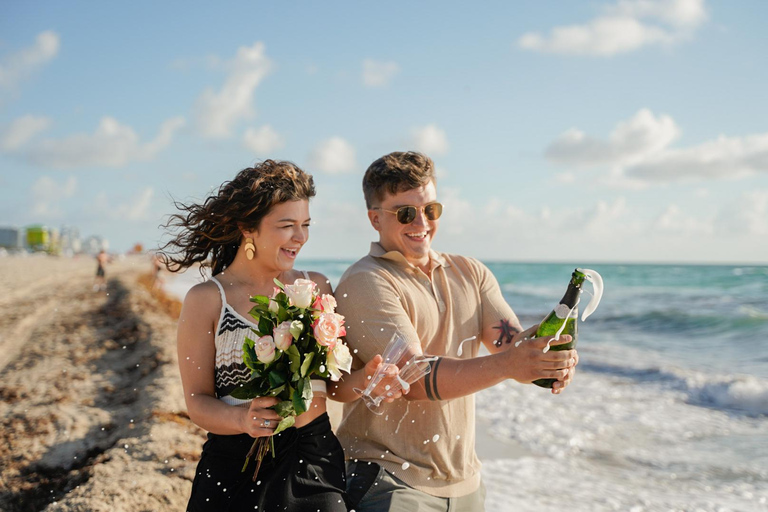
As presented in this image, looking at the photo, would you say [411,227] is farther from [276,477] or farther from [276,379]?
[276,477]

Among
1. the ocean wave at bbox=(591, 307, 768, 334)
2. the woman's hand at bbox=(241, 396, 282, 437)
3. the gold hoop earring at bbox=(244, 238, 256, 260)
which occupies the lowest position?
the ocean wave at bbox=(591, 307, 768, 334)

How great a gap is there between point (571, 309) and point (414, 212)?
1.18 meters

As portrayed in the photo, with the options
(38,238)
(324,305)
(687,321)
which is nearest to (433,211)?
(324,305)

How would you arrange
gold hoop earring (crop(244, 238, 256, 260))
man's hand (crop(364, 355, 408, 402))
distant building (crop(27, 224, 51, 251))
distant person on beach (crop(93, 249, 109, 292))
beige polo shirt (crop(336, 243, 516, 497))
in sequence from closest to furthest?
man's hand (crop(364, 355, 408, 402)) → beige polo shirt (crop(336, 243, 516, 497)) → gold hoop earring (crop(244, 238, 256, 260)) → distant person on beach (crop(93, 249, 109, 292)) → distant building (crop(27, 224, 51, 251))

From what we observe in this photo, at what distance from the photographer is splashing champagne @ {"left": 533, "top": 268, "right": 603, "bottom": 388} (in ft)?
9.55

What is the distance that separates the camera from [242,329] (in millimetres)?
3414

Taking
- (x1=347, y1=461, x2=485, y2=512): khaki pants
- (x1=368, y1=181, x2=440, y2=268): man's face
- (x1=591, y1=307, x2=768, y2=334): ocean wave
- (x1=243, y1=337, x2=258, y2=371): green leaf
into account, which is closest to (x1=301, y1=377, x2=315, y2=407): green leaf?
(x1=243, y1=337, x2=258, y2=371): green leaf

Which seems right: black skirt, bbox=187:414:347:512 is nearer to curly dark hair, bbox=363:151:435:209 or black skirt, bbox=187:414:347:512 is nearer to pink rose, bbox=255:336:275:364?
pink rose, bbox=255:336:275:364

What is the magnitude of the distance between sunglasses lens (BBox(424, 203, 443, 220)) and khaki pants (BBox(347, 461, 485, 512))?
1474 millimetres

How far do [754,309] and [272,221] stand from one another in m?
26.2

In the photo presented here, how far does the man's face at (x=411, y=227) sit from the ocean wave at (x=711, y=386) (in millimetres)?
9418

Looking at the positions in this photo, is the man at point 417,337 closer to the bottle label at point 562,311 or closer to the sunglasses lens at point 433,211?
the sunglasses lens at point 433,211

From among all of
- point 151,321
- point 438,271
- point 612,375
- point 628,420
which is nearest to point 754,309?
point 612,375

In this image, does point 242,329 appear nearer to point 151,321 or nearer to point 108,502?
point 108,502
